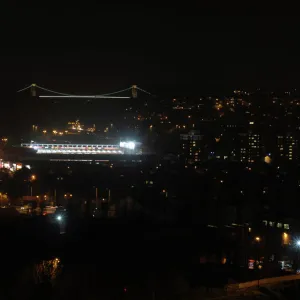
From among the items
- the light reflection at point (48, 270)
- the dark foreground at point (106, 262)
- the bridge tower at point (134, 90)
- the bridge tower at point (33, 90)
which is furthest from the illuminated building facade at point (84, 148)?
the light reflection at point (48, 270)

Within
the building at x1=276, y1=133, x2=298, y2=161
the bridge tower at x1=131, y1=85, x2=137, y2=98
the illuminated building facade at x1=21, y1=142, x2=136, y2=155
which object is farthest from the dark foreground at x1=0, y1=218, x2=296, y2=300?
the building at x1=276, y1=133, x2=298, y2=161

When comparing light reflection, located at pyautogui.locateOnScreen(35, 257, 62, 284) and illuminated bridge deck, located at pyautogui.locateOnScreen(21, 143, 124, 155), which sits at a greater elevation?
illuminated bridge deck, located at pyautogui.locateOnScreen(21, 143, 124, 155)

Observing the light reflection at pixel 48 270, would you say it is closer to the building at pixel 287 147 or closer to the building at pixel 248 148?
the building at pixel 248 148

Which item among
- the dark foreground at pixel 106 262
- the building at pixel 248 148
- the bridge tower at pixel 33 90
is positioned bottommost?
the dark foreground at pixel 106 262

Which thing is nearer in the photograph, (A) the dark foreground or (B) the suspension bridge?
(A) the dark foreground

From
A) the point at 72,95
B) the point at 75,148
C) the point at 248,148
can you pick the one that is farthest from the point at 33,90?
the point at 248,148

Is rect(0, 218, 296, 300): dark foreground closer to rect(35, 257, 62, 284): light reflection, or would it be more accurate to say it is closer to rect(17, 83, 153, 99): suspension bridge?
rect(35, 257, 62, 284): light reflection

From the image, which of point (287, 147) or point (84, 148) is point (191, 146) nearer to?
point (287, 147)
